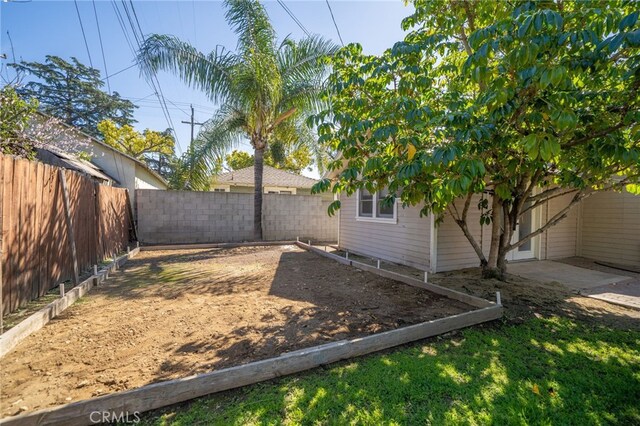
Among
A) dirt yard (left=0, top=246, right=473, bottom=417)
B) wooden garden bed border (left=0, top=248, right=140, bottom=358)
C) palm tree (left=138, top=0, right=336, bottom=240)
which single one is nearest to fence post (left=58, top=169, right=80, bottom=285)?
wooden garden bed border (left=0, top=248, right=140, bottom=358)

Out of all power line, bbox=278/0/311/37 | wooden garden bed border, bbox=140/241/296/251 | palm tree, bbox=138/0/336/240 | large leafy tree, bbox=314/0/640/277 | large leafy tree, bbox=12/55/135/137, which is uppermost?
large leafy tree, bbox=12/55/135/137

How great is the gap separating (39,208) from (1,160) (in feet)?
3.14

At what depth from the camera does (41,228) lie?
3826mm

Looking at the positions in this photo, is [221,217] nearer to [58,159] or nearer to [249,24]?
[58,159]

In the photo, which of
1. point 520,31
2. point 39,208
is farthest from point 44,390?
point 520,31

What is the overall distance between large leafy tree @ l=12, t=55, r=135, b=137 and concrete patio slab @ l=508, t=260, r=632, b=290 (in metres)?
31.8

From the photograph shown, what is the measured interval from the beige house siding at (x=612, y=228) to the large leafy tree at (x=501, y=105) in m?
3.47

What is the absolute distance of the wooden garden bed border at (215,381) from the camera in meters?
1.81

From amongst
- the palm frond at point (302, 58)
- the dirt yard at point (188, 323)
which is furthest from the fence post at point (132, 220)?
the palm frond at point (302, 58)

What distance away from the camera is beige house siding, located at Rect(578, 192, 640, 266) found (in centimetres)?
737

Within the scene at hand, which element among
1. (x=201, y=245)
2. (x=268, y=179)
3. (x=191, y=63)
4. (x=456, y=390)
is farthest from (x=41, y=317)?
(x=268, y=179)

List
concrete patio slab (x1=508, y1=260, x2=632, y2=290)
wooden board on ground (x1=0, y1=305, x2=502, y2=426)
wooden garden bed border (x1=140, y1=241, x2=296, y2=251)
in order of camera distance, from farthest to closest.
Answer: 1. wooden garden bed border (x1=140, y1=241, x2=296, y2=251)
2. concrete patio slab (x1=508, y1=260, x2=632, y2=290)
3. wooden board on ground (x1=0, y1=305, x2=502, y2=426)

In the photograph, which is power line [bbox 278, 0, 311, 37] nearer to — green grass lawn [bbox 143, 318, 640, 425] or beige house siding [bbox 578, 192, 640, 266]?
green grass lawn [bbox 143, 318, 640, 425]
